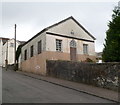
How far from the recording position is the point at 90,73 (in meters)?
18.2

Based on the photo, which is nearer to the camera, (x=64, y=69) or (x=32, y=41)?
(x=64, y=69)

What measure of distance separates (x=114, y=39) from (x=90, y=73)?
3.36 metres

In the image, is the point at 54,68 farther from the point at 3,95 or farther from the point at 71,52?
the point at 3,95

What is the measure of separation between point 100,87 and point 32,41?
15.9 metres

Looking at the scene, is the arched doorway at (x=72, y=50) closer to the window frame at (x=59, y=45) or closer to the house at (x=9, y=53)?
the window frame at (x=59, y=45)

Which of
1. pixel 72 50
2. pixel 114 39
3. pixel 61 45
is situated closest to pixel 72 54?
pixel 72 50

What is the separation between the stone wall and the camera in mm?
16156

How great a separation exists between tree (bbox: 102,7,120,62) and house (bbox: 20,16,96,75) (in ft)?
26.1

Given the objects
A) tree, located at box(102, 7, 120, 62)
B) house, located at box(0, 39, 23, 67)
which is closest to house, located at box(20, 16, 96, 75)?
tree, located at box(102, 7, 120, 62)

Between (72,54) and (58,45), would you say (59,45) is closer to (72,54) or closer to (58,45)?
(58,45)

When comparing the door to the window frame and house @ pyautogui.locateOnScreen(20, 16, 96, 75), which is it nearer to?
house @ pyautogui.locateOnScreen(20, 16, 96, 75)

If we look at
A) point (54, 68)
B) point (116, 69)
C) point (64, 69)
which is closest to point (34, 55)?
point (54, 68)

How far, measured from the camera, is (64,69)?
72.2ft

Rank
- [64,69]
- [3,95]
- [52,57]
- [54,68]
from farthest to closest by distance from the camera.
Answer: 1. [52,57]
2. [54,68]
3. [64,69]
4. [3,95]
